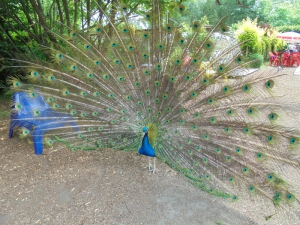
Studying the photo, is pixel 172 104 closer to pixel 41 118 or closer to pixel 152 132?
pixel 152 132

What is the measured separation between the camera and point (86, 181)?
3.90 metres

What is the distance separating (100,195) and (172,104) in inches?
60.9

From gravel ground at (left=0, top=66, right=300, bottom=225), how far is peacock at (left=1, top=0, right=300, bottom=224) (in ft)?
1.34

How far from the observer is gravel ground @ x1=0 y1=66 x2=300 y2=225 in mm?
3219

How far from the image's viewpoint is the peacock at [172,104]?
3.12 meters

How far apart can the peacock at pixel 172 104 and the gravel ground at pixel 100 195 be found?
0.41 meters

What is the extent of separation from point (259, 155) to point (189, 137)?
849 mm

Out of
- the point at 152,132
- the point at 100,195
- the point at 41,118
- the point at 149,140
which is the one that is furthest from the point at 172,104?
the point at 41,118

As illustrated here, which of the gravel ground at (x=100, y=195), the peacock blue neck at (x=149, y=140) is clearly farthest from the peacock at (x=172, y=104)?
the gravel ground at (x=100, y=195)

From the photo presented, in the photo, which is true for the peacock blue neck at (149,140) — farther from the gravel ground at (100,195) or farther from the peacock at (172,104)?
the gravel ground at (100,195)

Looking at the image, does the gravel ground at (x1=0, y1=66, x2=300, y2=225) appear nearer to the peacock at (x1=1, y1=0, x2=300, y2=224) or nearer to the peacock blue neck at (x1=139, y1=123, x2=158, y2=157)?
the peacock at (x1=1, y1=0, x2=300, y2=224)

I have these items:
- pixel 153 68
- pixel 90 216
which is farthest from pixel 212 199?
pixel 153 68

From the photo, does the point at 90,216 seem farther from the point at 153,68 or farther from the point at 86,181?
the point at 153,68

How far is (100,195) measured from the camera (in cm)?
361
